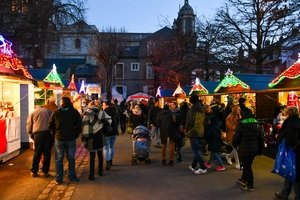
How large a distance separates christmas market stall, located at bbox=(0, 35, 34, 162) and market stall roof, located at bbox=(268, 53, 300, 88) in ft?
23.9

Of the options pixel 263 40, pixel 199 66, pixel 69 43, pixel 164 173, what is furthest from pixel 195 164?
pixel 69 43

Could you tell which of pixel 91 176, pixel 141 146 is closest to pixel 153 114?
pixel 141 146

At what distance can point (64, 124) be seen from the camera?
9531 mm

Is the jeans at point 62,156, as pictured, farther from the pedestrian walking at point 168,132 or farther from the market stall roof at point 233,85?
the market stall roof at point 233,85

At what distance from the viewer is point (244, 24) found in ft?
94.9

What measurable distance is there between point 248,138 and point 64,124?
3876 millimetres

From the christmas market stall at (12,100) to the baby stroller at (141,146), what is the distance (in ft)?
11.6

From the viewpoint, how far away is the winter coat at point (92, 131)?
33.1 feet

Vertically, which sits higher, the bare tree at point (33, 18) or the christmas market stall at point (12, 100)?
the bare tree at point (33, 18)

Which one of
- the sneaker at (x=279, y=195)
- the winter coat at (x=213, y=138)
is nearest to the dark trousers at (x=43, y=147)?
the winter coat at (x=213, y=138)

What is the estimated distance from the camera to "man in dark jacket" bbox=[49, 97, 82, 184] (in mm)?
9539

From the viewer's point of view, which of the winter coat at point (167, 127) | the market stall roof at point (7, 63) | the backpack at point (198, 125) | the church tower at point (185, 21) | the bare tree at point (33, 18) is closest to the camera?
the backpack at point (198, 125)

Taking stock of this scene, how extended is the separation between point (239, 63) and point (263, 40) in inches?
98.6

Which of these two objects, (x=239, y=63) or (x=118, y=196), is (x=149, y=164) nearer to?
(x=118, y=196)
